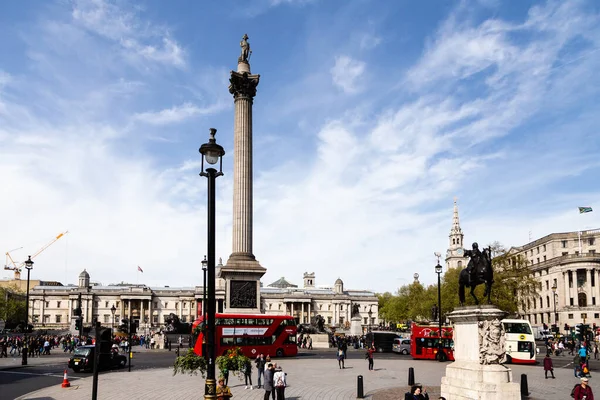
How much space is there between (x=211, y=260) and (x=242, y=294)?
32838mm

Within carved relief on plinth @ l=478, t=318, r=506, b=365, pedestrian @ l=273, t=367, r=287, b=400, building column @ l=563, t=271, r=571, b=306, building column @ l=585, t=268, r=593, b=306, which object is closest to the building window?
building column @ l=585, t=268, r=593, b=306

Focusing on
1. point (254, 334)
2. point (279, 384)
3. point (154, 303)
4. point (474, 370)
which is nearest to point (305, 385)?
point (279, 384)

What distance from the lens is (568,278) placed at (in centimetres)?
9356

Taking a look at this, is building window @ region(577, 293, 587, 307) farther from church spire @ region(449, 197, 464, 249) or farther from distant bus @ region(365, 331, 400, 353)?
church spire @ region(449, 197, 464, 249)

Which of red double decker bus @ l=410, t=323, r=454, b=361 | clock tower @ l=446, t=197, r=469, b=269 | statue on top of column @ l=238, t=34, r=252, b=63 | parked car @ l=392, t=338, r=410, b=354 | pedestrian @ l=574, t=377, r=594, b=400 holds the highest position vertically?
statue on top of column @ l=238, t=34, r=252, b=63

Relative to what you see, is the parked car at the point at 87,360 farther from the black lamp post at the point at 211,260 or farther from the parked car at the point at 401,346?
the parked car at the point at 401,346

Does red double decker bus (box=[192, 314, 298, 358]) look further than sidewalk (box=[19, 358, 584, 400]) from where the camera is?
Yes

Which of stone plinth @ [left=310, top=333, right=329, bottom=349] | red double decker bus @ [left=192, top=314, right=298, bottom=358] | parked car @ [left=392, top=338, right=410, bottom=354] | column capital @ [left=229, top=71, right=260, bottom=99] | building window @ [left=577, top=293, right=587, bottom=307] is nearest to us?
red double decker bus @ [left=192, top=314, right=298, bottom=358]

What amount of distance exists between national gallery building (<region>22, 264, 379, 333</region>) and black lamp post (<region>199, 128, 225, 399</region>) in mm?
147556

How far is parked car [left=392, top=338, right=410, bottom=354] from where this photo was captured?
172ft

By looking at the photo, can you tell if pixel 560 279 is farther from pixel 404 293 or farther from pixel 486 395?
pixel 486 395

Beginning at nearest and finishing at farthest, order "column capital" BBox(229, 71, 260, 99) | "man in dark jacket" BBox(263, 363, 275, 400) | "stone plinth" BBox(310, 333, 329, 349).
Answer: "man in dark jacket" BBox(263, 363, 275, 400) < "column capital" BBox(229, 71, 260, 99) < "stone plinth" BBox(310, 333, 329, 349)

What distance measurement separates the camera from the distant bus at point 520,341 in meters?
40.6

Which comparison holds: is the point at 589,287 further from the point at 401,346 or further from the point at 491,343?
the point at 491,343
